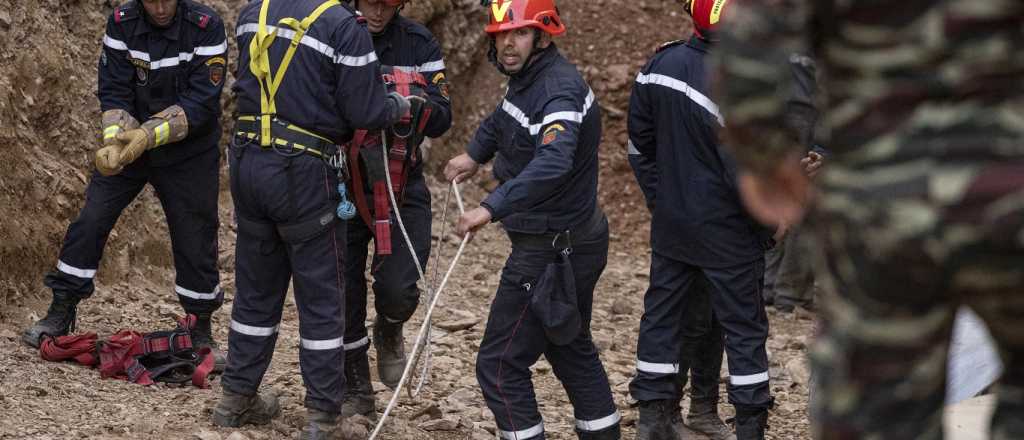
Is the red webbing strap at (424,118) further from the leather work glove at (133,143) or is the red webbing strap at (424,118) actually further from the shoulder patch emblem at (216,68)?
the leather work glove at (133,143)

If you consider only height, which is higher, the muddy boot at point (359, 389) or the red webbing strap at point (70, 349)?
the red webbing strap at point (70, 349)

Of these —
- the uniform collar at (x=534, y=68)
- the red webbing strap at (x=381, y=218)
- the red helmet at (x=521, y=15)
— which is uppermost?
the red helmet at (x=521, y=15)

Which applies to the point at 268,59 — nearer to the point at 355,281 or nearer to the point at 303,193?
the point at 303,193

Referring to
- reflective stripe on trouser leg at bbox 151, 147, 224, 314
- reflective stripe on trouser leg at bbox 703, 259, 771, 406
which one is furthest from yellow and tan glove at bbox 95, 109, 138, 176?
reflective stripe on trouser leg at bbox 703, 259, 771, 406

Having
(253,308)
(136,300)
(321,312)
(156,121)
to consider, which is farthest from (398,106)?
(136,300)

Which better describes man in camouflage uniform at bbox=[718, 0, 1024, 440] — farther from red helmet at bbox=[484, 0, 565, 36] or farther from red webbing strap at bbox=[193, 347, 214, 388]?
red webbing strap at bbox=[193, 347, 214, 388]

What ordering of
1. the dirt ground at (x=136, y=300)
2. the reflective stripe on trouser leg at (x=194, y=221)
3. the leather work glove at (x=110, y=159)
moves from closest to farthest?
the dirt ground at (x=136, y=300) → the leather work glove at (x=110, y=159) → the reflective stripe on trouser leg at (x=194, y=221)

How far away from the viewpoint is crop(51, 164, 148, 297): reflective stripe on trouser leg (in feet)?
22.5

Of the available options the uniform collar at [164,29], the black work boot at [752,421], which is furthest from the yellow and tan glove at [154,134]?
the black work boot at [752,421]

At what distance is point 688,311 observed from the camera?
255 inches

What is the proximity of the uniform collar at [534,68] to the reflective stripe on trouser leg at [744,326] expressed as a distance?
4.14 ft

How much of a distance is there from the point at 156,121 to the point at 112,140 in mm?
243

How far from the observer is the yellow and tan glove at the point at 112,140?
21.3ft

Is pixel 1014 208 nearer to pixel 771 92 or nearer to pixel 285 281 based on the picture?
pixel 771 92
